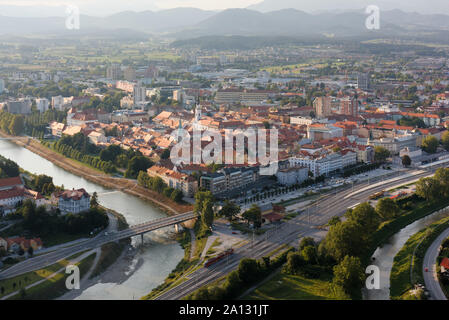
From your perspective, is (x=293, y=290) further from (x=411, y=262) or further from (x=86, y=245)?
(x=86, y=245)

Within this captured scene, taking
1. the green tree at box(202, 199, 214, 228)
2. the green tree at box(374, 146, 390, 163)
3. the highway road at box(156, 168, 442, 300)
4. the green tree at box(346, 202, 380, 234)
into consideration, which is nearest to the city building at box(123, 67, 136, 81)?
the green tree at box(374, 146, 390, 163)

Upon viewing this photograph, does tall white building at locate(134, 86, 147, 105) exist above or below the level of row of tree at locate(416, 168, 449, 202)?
above

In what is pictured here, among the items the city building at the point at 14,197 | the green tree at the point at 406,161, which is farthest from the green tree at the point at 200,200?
the green tree at the point at 406,161

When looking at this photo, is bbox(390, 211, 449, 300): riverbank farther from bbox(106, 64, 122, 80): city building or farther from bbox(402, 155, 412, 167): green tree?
bbox(106, 64, 122, 80): city building

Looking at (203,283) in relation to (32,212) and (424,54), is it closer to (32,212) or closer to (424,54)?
(32,212)

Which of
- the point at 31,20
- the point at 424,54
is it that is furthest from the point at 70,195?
the point at 31,20

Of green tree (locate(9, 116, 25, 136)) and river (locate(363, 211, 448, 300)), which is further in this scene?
green tree (locate(9, 116, 25, 136))
